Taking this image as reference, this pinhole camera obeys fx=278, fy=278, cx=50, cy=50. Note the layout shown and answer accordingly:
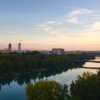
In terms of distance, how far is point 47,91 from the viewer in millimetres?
18812

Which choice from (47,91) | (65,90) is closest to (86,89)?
(65,90)

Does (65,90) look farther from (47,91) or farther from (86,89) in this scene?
(86,89)

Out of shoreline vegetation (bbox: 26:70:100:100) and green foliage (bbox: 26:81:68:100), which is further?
→ green foliage (bbox: 26:81:68:100)

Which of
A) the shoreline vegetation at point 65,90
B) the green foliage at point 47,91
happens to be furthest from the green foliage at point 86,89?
the green foliage at point 47,91

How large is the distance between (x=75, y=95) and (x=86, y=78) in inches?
77.3

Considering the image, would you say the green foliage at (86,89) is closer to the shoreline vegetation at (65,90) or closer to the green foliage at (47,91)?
the shoreline vegetation at (65,90)

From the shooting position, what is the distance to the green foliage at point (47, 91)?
60.7 ft

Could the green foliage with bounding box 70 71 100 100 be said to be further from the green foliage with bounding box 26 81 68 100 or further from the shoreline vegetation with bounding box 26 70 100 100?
the green foliage with bounding box 26 81 68 100

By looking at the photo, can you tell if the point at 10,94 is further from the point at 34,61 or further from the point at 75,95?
the point at 34,61

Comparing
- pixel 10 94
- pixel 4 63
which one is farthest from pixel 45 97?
pixel 4 63

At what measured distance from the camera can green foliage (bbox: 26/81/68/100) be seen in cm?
1850

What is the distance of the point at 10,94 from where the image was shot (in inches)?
1100

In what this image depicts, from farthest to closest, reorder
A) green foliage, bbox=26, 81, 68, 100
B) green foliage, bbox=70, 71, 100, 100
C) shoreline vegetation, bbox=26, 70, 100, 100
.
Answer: green foliage, bbox=26, 81, 68, 100 < shoreline vegetation, bbox=26, 70, 100, 100 < green foliage, bbox=70, 71, 100, 100

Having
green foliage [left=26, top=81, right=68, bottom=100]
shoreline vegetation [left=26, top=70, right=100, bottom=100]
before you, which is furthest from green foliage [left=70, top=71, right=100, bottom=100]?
green foliage [left=26, top=81, right=68, bottom=100]
